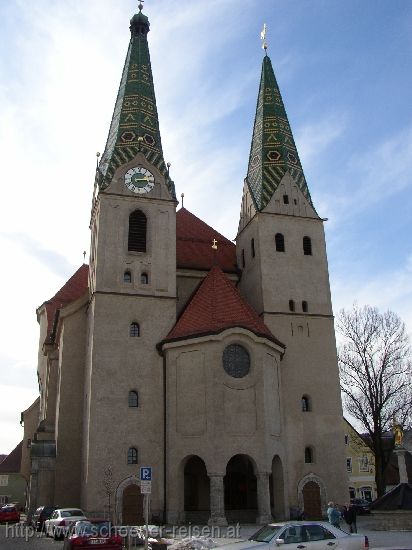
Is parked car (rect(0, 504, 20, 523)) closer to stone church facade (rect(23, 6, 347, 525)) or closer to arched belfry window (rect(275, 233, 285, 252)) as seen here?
stone church facade (rect(23, 6, 347, 525))

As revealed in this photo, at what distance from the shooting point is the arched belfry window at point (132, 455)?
A: 2684 cm

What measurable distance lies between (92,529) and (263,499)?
11.4 metres

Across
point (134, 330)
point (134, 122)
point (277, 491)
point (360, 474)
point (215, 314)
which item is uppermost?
point (134, 122)

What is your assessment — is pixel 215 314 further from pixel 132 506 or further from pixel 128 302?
pixel 132 506

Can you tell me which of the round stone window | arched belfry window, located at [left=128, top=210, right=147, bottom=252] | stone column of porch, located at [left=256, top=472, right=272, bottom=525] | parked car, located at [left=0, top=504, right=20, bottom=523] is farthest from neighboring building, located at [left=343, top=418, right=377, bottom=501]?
parked car, located at [left=0, top=504, right=20, bottom=523]

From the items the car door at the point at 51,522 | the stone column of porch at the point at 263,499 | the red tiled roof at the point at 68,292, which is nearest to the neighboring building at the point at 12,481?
the red tiled roof at the point at 68,292

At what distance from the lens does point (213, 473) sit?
25000 millimetres

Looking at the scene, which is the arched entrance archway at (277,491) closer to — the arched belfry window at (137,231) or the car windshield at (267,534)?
the arched belfry window at (137,231)

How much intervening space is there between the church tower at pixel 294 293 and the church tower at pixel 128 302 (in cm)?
514

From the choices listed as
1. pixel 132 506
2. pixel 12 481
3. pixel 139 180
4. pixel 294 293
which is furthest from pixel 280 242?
pixel 12 481

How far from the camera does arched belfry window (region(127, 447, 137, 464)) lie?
1057 inches

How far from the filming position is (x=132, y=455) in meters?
27.0

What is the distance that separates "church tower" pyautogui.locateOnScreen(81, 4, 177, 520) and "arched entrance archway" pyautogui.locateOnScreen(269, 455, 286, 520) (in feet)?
16.8

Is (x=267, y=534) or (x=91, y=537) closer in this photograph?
(x=267, y=534)
